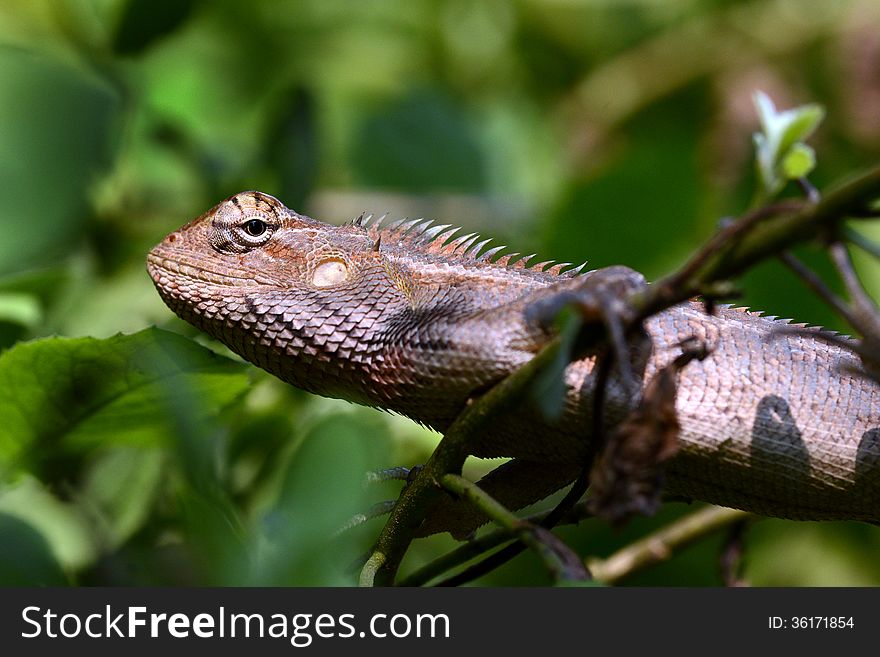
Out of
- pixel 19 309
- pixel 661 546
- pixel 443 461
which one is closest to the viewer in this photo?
pixel 443 461

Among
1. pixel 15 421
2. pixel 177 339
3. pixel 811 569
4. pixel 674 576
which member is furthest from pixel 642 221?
pixel 15 421

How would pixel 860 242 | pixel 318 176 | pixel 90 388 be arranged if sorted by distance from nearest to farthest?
pixel 860 242 → pixel 90 388 → pixel 318 176

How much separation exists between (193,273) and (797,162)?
154 centimetres

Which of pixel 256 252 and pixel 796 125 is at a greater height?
pixel 256 252

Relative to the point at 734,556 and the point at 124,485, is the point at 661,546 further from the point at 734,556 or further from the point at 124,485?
the point at 124,485

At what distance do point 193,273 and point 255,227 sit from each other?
0.68 ft

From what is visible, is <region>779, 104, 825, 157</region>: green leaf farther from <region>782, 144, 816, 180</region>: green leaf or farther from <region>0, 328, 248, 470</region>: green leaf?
<region>0, 328, 248, 470</region>: green leaf

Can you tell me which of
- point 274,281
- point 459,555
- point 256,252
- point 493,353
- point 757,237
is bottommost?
point 459,555

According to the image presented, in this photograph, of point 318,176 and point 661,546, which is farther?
point 318,176

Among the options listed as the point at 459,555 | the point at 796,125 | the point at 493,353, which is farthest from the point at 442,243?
the point at 796,125

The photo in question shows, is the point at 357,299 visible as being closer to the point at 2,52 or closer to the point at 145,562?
the point at 145,562

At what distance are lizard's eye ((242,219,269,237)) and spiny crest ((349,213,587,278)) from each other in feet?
0.83

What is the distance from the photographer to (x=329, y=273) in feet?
8.31

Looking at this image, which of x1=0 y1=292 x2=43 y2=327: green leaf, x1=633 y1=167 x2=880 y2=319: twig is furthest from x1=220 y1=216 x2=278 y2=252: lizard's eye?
x1=633 y1=167 x2=880 y2=319: twig
